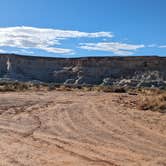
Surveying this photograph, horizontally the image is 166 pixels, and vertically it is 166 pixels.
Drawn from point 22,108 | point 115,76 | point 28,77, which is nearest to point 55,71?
point 28,77

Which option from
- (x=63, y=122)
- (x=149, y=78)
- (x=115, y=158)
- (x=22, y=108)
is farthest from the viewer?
(x=149, y=78)

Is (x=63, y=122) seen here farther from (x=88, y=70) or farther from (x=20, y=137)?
(x=88, y=70)

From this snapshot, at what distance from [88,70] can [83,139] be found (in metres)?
65.6

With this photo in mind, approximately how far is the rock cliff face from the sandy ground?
51.6 m

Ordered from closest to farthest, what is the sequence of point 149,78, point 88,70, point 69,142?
point 69,142
point 149,78
point 88,70

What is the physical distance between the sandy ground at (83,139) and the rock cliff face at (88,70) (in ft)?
169

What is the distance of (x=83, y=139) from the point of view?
10.8m

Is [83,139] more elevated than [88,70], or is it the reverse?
[83,139]

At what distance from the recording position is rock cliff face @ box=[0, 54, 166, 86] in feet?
235

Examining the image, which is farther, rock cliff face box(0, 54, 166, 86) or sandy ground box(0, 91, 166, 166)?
rock cliff face box(0, 54, 166, 86)

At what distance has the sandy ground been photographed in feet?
28.3

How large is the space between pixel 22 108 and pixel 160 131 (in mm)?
8636

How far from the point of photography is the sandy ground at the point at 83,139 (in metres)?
8.64

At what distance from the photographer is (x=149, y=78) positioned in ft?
231
